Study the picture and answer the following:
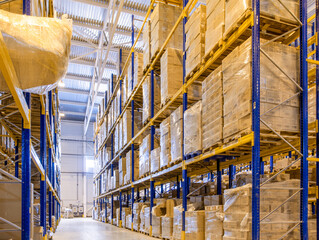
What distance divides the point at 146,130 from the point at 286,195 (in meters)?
6.43

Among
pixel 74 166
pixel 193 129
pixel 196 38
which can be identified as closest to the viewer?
pixel 193 129

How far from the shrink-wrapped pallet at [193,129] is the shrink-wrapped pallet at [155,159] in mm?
1917

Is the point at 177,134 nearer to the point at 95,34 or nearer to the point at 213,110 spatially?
the point at 213,110

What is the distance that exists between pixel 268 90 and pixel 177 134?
281 cm

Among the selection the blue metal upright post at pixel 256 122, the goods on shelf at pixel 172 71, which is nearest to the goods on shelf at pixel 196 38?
the goods on shelf at pixel 172 71

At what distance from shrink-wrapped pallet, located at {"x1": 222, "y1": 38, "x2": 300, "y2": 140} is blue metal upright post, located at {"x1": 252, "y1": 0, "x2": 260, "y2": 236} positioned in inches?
4.4

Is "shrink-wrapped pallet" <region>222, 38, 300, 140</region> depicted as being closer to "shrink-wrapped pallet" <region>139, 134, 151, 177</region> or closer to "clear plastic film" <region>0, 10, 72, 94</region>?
"clear plastic film" <region>0, 10, 72, 94</region>

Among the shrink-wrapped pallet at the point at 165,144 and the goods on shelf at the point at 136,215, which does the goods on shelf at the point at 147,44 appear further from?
the goods on shelf at the point at 136,215

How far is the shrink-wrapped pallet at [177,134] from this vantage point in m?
6.80

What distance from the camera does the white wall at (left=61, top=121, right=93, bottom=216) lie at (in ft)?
94.3

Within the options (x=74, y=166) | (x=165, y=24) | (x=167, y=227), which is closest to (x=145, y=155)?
(x=167, y=227)

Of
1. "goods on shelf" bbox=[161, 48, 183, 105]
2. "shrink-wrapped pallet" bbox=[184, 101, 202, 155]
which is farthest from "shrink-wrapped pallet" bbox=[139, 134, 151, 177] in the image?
"shrink-wrapped pallet" bbox=[184, 101, 202, 155]

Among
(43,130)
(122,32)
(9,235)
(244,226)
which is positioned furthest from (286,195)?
(122,32)

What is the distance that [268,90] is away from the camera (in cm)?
445
